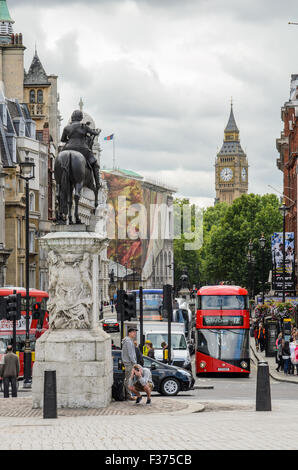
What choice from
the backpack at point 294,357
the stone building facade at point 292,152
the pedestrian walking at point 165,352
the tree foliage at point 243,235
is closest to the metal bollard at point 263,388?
the pedestrian walking at point 165,352

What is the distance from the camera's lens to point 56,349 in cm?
2105

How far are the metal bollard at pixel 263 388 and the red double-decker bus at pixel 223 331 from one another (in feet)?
70.6

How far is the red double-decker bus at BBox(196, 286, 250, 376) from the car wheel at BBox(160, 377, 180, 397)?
504 inches

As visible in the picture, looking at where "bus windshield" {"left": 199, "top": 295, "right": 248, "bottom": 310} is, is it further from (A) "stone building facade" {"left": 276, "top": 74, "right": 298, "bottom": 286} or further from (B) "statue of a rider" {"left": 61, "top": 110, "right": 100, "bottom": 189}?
(A) "stone building facade" {"left": 276, "top": 74, "right": 298, "bottom": 286}

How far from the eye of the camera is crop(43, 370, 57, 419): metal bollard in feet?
64.0

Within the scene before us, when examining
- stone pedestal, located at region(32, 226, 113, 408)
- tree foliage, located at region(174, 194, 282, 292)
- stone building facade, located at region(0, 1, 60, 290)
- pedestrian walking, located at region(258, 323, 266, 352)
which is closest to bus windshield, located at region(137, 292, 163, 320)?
pedestrian walking, located at region(258, 323, 266, 352)

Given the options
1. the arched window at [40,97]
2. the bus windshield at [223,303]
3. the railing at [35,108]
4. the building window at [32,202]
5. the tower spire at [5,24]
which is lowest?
the bus windshield at [223,303]

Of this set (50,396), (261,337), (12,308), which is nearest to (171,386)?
(12,308)

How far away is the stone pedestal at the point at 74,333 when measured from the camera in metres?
20.9

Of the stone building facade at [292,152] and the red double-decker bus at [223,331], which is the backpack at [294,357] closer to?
the red double-decker bus at [223,331]

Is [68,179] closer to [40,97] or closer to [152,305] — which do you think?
[152,305]

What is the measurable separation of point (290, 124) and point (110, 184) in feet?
264

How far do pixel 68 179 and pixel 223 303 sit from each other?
2206cm
